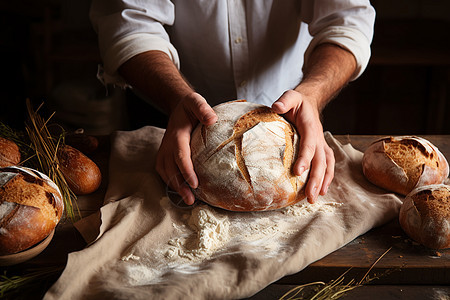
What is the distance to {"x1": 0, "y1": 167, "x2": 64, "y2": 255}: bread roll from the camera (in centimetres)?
99

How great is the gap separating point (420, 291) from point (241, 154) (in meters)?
0.53

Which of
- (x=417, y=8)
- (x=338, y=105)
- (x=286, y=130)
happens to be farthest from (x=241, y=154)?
(x=417, y=8)

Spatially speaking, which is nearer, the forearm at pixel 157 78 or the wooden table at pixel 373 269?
the wooden table at pixel 373 269

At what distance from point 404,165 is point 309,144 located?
0.30 m

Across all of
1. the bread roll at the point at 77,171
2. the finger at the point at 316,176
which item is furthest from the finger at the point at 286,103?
the bread roll at the point at 77,171

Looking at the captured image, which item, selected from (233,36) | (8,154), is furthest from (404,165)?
(8,154)

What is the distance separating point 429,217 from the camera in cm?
108

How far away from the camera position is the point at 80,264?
3.28 feet

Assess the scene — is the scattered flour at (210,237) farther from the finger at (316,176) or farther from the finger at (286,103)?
the finger at (286,103)

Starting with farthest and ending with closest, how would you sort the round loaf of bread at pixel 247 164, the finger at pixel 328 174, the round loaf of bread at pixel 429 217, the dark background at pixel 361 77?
1. the dark background at pixel 361 77
2. the finger at pixel 328 174
3. the round loaf of bread at pixel 247 164
4. the round loaf of bread at pixel 429 217

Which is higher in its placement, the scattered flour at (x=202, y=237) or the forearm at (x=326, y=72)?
the forearm at (x=326, y=72)

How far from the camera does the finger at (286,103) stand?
1.23m

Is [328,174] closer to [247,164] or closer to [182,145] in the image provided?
[247,164]

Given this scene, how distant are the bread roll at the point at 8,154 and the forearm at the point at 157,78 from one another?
→ 47 centimetres
